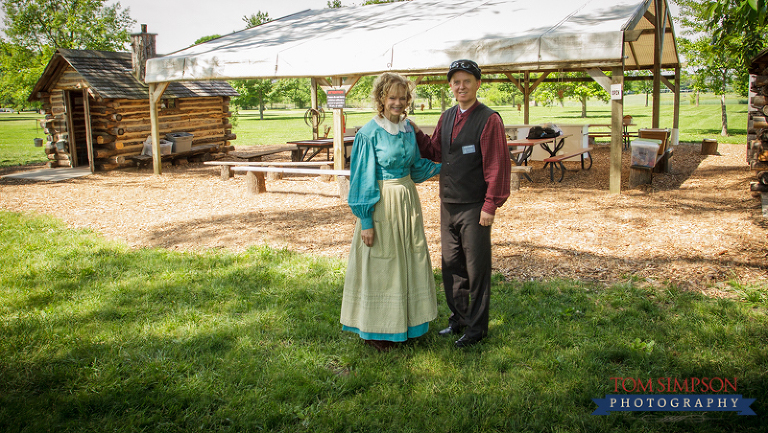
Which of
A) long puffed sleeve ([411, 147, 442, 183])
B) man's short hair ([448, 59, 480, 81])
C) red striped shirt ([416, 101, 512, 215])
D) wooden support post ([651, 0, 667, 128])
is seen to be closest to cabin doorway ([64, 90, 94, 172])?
long puffed sleeve ([411, 147, 442, 183])

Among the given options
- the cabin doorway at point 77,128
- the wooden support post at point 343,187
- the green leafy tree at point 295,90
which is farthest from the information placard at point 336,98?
the green leafy tree at point 295,90

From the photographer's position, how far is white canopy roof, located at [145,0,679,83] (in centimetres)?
829

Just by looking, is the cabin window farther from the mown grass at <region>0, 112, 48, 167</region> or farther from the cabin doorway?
the mown grass at <region>0, 112, 48, 167</region>

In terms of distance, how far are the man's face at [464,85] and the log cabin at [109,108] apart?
11.9 metres

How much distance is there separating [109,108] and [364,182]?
1222cm

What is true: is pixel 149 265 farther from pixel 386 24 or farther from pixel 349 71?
pixel 386 24

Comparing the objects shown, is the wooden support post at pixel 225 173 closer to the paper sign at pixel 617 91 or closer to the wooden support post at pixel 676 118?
the paper sign at pixel 617 91

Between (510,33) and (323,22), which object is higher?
(323,22)

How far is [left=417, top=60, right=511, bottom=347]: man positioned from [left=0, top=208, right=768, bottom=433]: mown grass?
309 mm

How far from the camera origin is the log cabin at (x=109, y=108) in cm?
1329

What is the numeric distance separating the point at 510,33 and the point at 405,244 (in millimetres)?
6615

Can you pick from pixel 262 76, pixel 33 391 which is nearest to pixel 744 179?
pixel 262 76

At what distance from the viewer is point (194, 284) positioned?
4969 mm

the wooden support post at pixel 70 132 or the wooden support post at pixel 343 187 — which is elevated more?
the wooden support post at pixel 70 132
